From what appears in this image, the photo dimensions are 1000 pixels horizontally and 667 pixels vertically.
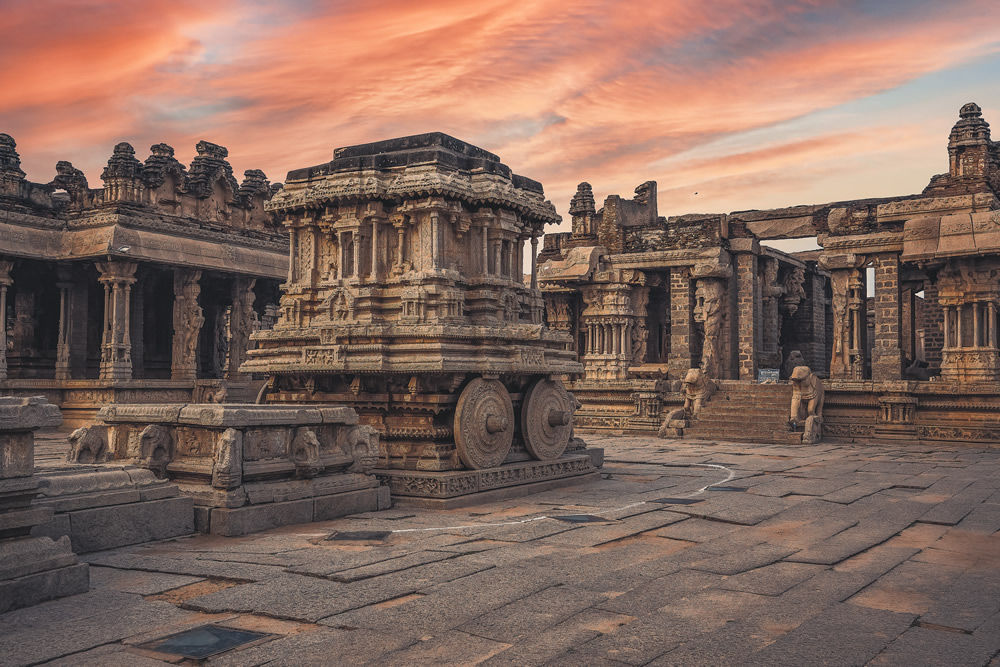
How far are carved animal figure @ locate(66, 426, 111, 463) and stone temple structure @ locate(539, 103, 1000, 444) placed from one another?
13.2 m

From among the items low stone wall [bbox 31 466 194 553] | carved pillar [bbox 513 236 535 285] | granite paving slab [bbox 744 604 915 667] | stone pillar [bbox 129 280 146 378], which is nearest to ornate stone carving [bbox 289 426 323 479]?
low stone wall [bbox 31 466 194 553]

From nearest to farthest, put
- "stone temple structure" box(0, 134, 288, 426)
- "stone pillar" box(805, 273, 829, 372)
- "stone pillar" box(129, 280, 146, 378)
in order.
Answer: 1. "stone temple structure" box(0, 134, 288, 426)
2. "stone pillar" box(129, 280, 146, 378)
3. "stone pillar" box(805, 273, 829, 372)

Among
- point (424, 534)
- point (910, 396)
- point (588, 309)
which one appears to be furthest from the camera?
point (588, 309)

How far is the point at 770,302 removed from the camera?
2488cm

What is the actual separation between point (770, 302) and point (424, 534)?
19720 millimetres

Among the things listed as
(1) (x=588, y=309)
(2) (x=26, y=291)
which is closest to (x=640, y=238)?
(1) (x=588, y=309)

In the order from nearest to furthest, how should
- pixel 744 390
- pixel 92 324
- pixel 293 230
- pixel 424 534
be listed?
pixel 424 534 < pixel 293 230 < pixel 744 390 < pixel 92 324

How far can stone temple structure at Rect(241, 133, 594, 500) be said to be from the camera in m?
9.34

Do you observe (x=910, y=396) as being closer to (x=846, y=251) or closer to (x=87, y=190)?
(x=846, y=251)

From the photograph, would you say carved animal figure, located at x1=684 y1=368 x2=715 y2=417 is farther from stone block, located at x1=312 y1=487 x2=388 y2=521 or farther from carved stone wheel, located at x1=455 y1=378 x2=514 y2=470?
stone block, located at x1=312 y1=487 x2=388 y2=521

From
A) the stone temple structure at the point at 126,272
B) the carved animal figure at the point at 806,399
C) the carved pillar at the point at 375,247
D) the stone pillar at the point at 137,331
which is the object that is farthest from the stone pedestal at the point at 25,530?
the stone pillar at the point at 137,331

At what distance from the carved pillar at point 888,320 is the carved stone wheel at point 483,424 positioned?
529 inches

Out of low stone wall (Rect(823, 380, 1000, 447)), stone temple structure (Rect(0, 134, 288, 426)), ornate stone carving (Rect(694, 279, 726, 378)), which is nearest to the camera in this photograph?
low stone wall (Rect(823, 380, 1000, 447))

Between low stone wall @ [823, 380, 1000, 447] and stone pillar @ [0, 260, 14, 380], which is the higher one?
stone pillar @ [0, 260, 14, 380]
